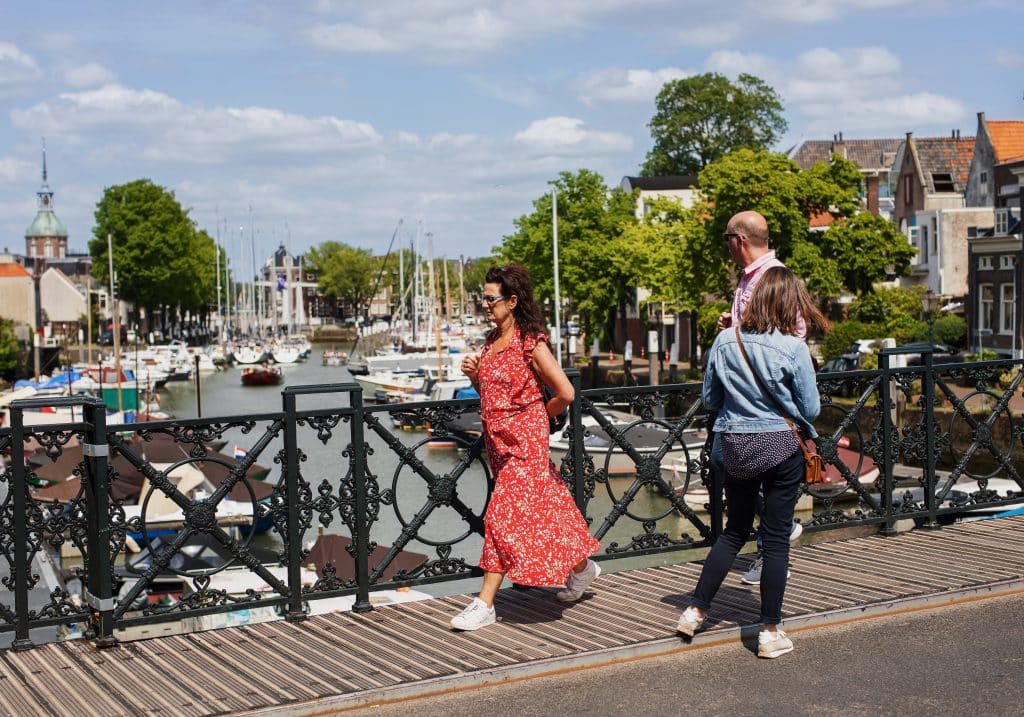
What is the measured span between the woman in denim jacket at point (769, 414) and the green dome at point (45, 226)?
641 feet

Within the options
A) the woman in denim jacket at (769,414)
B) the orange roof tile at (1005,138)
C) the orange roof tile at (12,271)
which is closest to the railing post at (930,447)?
the woman in denim jacket at (769,414)

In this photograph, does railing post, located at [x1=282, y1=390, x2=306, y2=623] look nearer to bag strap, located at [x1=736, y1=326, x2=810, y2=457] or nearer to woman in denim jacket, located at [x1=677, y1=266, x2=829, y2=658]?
woman in denim jacket, located at [x1=677, y1=266, x2=829, y2=658]

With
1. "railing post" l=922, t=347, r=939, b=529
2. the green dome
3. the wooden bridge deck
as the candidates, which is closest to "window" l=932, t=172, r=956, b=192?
"railing post" l=922, t=347, r=939, b=529

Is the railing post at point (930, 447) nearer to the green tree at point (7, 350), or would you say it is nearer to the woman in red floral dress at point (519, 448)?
the woman in red floral dress at point (519, 448)

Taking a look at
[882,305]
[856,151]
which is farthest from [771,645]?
[856,151]

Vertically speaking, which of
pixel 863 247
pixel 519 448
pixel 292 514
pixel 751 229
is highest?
pixel 863 247

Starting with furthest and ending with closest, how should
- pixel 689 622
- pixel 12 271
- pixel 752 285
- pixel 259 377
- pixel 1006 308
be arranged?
pixel 12 271 < pixel 259 377 < pixel 1006 308 < pixel 689 622 < pixel 752 285

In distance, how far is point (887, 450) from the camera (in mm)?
8836

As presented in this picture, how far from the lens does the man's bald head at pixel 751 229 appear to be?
6191mm

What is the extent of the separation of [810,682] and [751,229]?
2182 mm

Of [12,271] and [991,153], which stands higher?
[991,153]

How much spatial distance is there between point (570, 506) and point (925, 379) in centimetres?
348

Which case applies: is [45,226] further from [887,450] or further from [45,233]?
[887,450]

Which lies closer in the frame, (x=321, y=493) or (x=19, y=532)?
(x=19, y=532)
